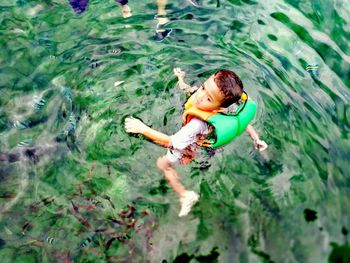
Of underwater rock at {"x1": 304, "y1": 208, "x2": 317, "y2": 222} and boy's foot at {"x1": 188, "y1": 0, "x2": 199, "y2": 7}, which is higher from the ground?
boy's foot at {"x1": 188, "y1": 0, "x2": 199, "y2": 7}

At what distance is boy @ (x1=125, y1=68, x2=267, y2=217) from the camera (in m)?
4.07

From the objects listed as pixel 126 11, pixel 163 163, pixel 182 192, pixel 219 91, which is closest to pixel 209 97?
pixel 219 91

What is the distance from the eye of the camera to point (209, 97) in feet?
13.7

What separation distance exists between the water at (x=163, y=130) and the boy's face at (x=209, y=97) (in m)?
1.04

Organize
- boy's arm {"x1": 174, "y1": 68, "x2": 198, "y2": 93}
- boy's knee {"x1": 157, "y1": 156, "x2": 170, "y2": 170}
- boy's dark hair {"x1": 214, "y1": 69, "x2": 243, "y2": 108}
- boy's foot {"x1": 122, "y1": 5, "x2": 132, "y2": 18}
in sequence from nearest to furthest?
boy's dark hair {"x1": 214, "y1": 69, "x2": 243, "y2": 108} → boy's knee {"x1": 157, "y1": 156, "x2": 170, "y2": 170} → boy's arm {"x1": 174, "y1": 68, "x2": 198, "y2": 93} → boy's foot {"x1": 122, "y1": 5, "x2": 132, "y2": 18}

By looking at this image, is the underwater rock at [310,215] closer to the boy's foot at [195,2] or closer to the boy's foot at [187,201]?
the boy's foot at [187,201]

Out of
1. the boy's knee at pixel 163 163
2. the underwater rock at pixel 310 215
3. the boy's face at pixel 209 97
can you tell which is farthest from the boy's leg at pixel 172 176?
the underwater rock at pixel 310 215

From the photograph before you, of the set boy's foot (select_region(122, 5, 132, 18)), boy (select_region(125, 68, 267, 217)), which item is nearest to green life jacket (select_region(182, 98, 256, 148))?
boy (select_region(125, 68, 267, 217))

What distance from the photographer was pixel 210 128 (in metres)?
4.45

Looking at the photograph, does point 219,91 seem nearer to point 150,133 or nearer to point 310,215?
point 150,133

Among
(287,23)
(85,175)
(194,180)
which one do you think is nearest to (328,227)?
(194,180)

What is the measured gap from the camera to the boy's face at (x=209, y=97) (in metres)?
4.07

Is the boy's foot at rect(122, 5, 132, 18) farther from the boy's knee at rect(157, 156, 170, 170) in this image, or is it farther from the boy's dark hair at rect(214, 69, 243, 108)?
the boy's dark hair at rect(214, 69, 243, 108)

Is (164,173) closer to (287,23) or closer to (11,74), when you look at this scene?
(11,74)
